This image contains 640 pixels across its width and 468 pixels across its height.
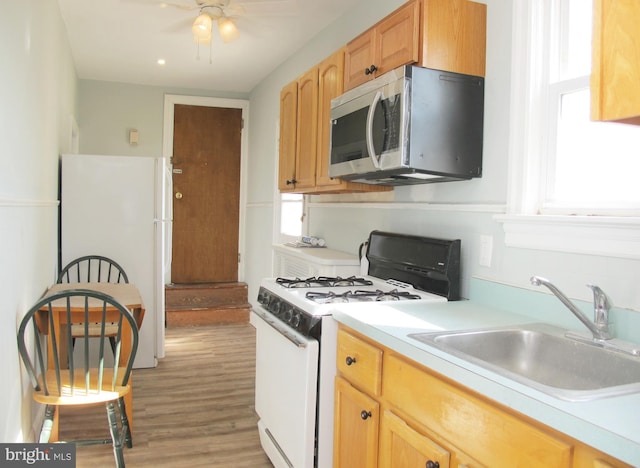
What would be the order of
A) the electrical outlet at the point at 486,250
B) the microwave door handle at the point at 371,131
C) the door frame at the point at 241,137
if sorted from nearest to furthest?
1. the electrical outlet at the point at 486,250
2. the microwave door handle at the point at 371,131
3. the door frame at the point at 241,137

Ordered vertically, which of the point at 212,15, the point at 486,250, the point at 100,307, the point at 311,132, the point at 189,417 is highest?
the point at 212,15

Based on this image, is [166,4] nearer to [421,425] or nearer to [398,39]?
[398,39]

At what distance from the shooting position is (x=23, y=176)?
94.0 inches

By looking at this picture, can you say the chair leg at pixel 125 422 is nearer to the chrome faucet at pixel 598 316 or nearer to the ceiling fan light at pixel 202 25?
the chrome faucet at pixel 598 316

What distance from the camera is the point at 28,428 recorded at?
2.44 metres

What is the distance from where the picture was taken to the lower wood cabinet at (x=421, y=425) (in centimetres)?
105

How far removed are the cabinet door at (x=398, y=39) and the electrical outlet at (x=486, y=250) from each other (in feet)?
2.50

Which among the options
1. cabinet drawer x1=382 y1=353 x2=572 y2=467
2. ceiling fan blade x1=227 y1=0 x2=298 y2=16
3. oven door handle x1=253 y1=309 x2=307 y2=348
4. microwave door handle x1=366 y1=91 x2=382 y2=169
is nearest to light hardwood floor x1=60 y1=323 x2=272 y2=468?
oven door handle x1=253 y1=309 x2=307 y2=348

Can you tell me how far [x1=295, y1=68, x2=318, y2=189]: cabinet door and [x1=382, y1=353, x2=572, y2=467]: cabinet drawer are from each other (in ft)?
5.87

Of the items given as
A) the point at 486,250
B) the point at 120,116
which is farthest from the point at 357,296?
the point at 120,116

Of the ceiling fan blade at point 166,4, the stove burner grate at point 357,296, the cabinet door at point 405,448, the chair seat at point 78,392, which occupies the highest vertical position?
the ceiling fan blade at point 166,4

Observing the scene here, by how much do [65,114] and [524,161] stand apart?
3704 mm

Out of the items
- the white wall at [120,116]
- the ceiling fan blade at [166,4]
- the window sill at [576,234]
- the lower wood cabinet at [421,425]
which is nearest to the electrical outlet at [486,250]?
the window sill at [576,234]

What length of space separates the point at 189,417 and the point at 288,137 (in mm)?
1901
